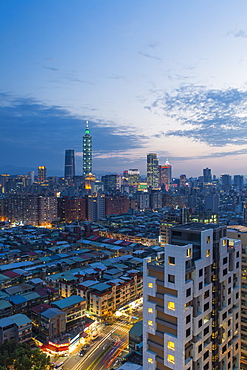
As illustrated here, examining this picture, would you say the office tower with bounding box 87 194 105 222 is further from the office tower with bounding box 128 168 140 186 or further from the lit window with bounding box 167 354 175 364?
the office tower with bounding box 128 168 140 186

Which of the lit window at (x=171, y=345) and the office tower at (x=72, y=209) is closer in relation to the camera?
the lit window at (x=171, y=345)

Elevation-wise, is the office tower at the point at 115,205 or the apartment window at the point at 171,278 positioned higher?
the apartment window at the point at 171,278

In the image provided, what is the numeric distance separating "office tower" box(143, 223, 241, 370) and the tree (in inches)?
315

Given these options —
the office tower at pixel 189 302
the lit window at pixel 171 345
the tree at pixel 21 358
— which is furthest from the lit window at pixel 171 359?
the tree at pixel 21 358

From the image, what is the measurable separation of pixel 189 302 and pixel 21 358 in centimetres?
1151

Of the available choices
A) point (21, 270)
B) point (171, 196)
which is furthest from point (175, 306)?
point (171, 196)

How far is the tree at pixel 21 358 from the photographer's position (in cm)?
1644

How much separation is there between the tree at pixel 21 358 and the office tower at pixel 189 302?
7998mm

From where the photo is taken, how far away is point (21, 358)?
16.7m

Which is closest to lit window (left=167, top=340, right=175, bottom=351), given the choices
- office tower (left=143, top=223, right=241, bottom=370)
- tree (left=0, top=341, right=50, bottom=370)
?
office tower (left=143, top=223, right=241, bottom=370)

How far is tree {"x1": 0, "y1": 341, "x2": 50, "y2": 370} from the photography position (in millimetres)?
16438

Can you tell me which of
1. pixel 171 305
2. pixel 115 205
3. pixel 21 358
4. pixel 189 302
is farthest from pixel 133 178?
pixel 171 305

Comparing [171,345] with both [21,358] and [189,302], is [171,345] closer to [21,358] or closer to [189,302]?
[189,302]

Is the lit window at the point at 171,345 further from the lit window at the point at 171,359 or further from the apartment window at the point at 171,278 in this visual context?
the apartment window at the point at 171,278
